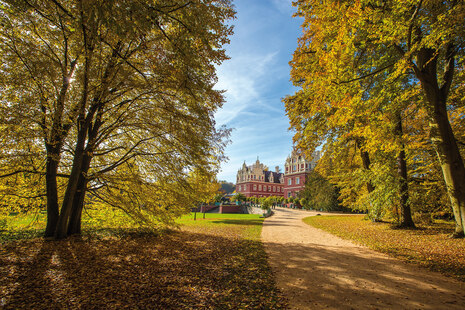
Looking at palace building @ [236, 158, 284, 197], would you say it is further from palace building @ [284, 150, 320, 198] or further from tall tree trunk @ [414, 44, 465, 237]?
tall tree trunk @ [414, 44, 465, 237]

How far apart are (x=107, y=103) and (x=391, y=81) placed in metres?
10.5

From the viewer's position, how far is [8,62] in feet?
19.8

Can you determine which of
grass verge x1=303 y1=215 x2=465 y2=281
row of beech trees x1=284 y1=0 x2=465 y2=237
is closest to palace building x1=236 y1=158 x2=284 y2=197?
row of beech trees x1=284 y1=0 x2=465 y2=237

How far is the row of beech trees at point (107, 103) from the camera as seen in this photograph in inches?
209

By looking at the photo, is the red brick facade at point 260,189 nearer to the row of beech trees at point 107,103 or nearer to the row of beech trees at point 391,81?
the row of beech trees at point 391,81

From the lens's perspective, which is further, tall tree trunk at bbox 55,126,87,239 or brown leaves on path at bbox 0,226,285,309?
tall tree trunk at bbox 55,126,87,239

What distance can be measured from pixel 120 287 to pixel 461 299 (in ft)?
21.0

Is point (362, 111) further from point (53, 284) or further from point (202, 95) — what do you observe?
point (53, 284)

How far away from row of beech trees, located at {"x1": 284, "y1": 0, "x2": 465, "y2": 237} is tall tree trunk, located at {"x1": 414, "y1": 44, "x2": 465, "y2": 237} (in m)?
0.03

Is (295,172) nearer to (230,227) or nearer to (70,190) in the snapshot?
(230,227)

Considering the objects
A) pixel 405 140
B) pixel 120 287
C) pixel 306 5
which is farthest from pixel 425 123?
pixel 120 287

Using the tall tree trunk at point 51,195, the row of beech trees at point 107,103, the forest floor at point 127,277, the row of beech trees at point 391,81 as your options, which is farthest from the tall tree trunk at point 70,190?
the row of beech trees at point 391,81

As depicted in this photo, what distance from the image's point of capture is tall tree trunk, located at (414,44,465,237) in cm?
676

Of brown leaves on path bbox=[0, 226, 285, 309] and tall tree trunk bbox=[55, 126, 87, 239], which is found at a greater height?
tall tree trunk bbox=[55, 126, 87, 239]
